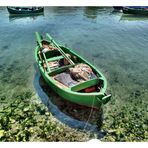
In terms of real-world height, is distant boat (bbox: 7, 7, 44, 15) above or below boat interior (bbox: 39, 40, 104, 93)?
above

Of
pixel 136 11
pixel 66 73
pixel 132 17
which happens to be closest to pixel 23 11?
pixel 132 17

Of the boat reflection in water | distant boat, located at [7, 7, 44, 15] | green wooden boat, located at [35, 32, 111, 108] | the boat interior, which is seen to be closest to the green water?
the boat reflection in water

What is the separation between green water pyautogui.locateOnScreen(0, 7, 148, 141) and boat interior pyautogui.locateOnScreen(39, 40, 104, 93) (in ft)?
4.62

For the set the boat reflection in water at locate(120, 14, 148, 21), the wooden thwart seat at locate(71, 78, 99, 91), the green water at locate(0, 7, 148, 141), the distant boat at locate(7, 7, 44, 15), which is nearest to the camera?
the wooden thwart seat at locate(71, 78, 99, 91)

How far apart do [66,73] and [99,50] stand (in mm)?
7282

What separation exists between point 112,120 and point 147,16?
81.3 ft

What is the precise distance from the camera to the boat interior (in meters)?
10.7

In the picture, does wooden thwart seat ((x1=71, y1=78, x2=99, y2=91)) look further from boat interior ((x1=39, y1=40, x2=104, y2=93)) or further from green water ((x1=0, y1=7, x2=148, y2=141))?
green water ((x1=0, y1=7, x2=148, y2=141))

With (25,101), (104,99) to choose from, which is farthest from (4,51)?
(104,99)

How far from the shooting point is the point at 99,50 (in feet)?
61.2

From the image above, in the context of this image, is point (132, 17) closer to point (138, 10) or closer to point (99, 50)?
point (138, 10)

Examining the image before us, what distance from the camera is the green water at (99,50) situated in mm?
11359

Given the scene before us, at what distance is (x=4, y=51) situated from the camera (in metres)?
18.7
